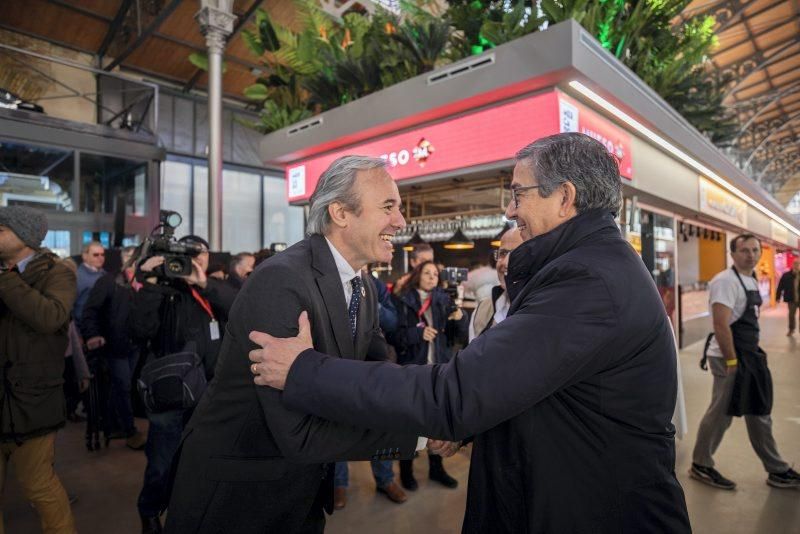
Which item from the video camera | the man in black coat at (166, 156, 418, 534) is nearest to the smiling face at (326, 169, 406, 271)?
the man in black coat at (166, 156, 418, 534)

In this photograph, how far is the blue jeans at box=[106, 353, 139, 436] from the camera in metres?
4.45

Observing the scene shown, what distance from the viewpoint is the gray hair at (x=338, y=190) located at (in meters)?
1.52

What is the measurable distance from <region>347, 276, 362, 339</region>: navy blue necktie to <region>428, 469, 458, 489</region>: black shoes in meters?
2.46

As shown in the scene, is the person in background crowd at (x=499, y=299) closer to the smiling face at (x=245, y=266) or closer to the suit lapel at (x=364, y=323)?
the suit lapel at (x=364, y=323)

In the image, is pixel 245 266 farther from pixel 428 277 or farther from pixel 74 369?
pixel 428 277

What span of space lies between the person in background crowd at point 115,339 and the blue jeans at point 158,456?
183cm

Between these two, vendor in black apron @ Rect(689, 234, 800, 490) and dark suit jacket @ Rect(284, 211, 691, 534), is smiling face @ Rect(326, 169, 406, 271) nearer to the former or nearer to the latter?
dark suit jacket @ Rect(284, 211, 691, 534)

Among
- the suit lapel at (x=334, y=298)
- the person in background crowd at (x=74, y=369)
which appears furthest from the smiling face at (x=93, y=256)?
the suit lapel at (x=334, y=298)

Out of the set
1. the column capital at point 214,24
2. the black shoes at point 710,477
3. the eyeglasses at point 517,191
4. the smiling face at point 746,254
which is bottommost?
the black shoes at point 710,477

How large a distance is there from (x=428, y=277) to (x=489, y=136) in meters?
1.80

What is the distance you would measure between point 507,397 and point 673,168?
766 cm

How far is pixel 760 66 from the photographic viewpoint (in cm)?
1673

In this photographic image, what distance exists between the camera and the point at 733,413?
3459 millimetres

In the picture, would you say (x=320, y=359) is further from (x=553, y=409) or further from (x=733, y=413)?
(x=733, y=413)
